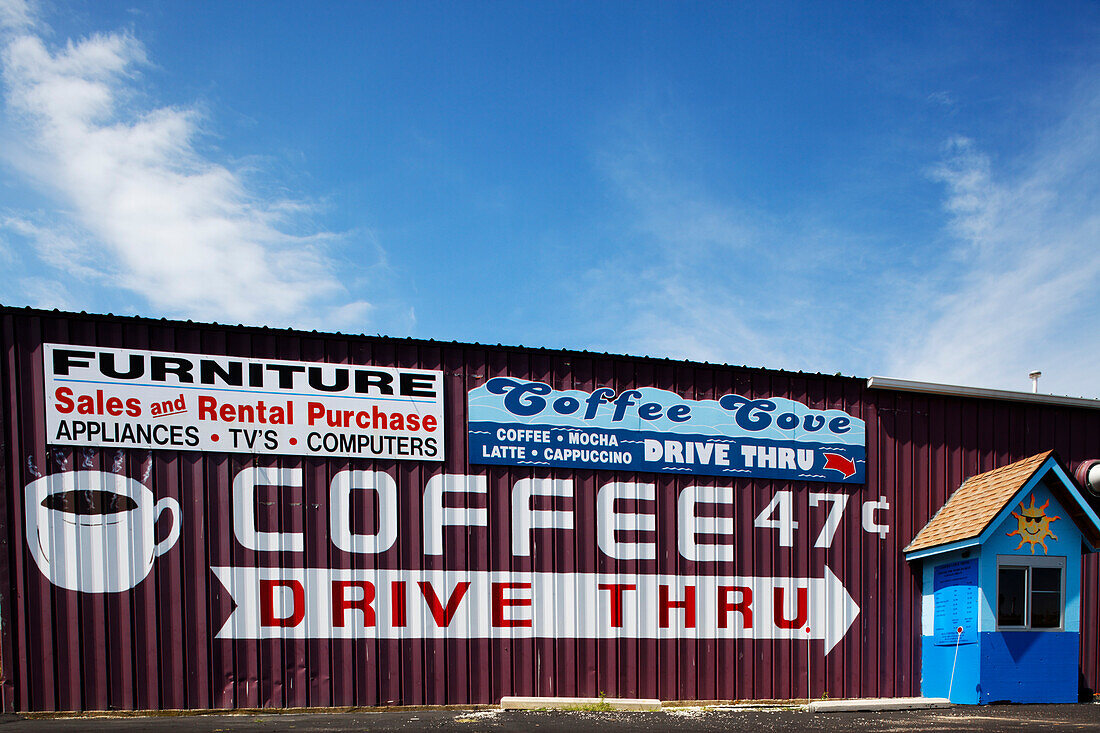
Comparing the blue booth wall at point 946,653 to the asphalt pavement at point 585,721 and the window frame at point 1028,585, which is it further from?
the asphalt pavement at point 585,721

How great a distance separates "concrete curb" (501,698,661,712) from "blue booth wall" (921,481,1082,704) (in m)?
4.50

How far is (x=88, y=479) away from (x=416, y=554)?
404 centimetres

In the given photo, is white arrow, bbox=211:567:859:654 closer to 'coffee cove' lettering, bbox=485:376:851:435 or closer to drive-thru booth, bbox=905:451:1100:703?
drive-thru booth, bbox=905:451:1100:703

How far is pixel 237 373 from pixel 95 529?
7.97 ft

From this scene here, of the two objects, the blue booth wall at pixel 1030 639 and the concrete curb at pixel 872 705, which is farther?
the blue booth wall at pixel 1030 639

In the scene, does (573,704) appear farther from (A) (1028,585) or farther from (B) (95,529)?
(A) (1028,585)

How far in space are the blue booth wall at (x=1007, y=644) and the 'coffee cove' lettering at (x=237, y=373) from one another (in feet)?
26.5

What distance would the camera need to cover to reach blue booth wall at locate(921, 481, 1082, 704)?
1101 cm

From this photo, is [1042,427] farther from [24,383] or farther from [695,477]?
[24,383]

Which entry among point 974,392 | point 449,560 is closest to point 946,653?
point 974,392

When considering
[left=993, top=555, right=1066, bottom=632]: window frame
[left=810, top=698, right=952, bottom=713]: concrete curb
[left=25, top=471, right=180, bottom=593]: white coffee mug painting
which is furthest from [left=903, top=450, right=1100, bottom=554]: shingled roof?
[left=25, top=471, right=180, bottom=593]: white coffee mug painting

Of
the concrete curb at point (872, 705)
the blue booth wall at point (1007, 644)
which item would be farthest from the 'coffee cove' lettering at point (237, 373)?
the blue booth wall at point (1007, 644)

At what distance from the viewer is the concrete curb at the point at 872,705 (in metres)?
10.9

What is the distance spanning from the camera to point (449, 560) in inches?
414
